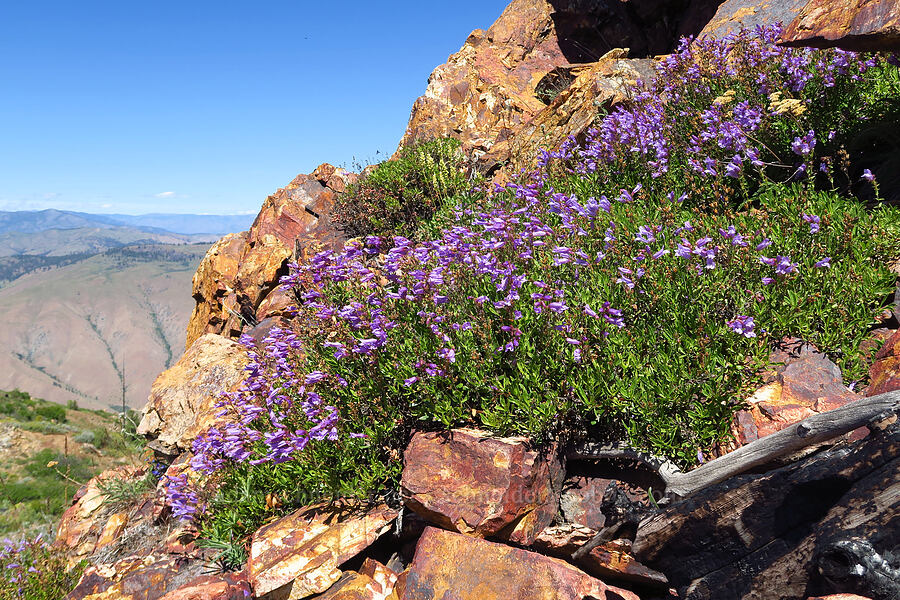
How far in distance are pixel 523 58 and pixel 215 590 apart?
15.9 metres

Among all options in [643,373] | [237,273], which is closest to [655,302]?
[643,373]

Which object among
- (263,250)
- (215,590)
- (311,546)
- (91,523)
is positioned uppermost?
(263,250)

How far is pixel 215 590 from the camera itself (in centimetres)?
467

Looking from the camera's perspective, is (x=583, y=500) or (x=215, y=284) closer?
(x=583, y=500)

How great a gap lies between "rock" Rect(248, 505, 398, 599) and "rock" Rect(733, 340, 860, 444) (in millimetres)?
3008

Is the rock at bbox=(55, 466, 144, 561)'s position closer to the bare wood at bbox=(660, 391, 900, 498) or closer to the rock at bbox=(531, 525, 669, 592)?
the rock at bbox=(531, 525, 669, 592)

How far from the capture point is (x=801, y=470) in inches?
116

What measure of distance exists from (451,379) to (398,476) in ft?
3.55

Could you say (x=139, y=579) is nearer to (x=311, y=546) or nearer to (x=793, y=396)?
(x=311, y=546)

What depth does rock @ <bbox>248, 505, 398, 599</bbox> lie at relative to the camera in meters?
4.50

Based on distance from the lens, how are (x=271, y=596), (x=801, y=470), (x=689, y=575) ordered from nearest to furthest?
1. (x=801, y=470)
2. (x=689, y=575)
3. (x=271, y=596)

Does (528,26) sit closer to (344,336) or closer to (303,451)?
(344,336)

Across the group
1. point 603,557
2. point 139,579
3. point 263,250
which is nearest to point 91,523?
point 139,579

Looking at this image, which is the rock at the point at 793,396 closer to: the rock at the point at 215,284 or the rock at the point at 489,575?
the rock at the point at 489,575
